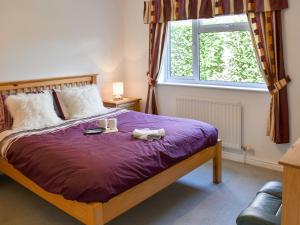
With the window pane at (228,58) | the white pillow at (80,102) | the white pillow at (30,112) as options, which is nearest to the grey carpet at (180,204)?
the white pillow at (30,112)

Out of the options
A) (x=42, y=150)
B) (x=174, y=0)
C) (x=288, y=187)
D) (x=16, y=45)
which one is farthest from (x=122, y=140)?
(x=174, y=0)

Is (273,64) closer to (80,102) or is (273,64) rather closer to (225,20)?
(225,20)

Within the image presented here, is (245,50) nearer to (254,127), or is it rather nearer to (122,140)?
(254,127)

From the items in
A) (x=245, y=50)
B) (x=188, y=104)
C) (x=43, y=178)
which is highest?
(x=245, y=50)

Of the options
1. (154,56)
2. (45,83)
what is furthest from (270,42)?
(45,83)

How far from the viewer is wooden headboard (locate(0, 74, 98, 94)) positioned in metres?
3.45

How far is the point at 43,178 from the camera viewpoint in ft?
7.54

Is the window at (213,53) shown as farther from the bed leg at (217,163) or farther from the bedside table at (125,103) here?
the bed leg at (217,163)

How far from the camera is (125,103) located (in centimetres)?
443

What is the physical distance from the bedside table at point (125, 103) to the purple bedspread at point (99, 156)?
1172 millimetres

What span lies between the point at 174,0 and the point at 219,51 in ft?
2.82

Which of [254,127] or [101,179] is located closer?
[101,179]

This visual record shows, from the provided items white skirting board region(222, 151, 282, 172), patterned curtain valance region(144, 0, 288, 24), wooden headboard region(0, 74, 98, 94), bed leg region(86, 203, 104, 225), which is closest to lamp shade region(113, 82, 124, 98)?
wooden headboard region(0, 74, 98, 94)

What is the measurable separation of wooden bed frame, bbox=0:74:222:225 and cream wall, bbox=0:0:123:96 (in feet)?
0.41
